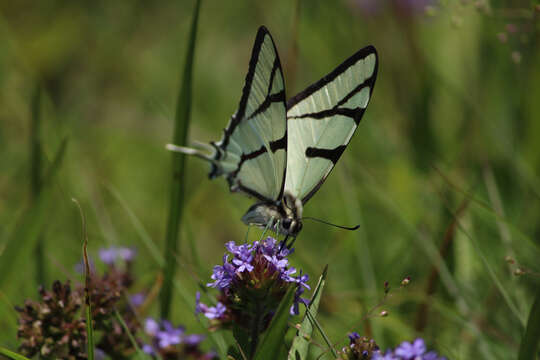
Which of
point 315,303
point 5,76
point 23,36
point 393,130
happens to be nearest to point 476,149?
point 393,130

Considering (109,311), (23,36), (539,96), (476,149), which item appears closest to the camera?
(109,311)

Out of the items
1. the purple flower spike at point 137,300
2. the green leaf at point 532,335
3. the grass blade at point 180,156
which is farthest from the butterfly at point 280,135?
the green leaf at point 532,335

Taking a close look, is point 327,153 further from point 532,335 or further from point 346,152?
point 346,152

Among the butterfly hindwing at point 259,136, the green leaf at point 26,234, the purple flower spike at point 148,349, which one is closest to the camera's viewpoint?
the purple flower spike at point 148,349

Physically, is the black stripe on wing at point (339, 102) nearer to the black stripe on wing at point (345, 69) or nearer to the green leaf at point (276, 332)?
the black stripe on wing at point (345, 69)

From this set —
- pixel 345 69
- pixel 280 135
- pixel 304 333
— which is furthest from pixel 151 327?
pixel 345 69

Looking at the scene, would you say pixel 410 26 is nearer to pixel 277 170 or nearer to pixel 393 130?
pixel 393 130
